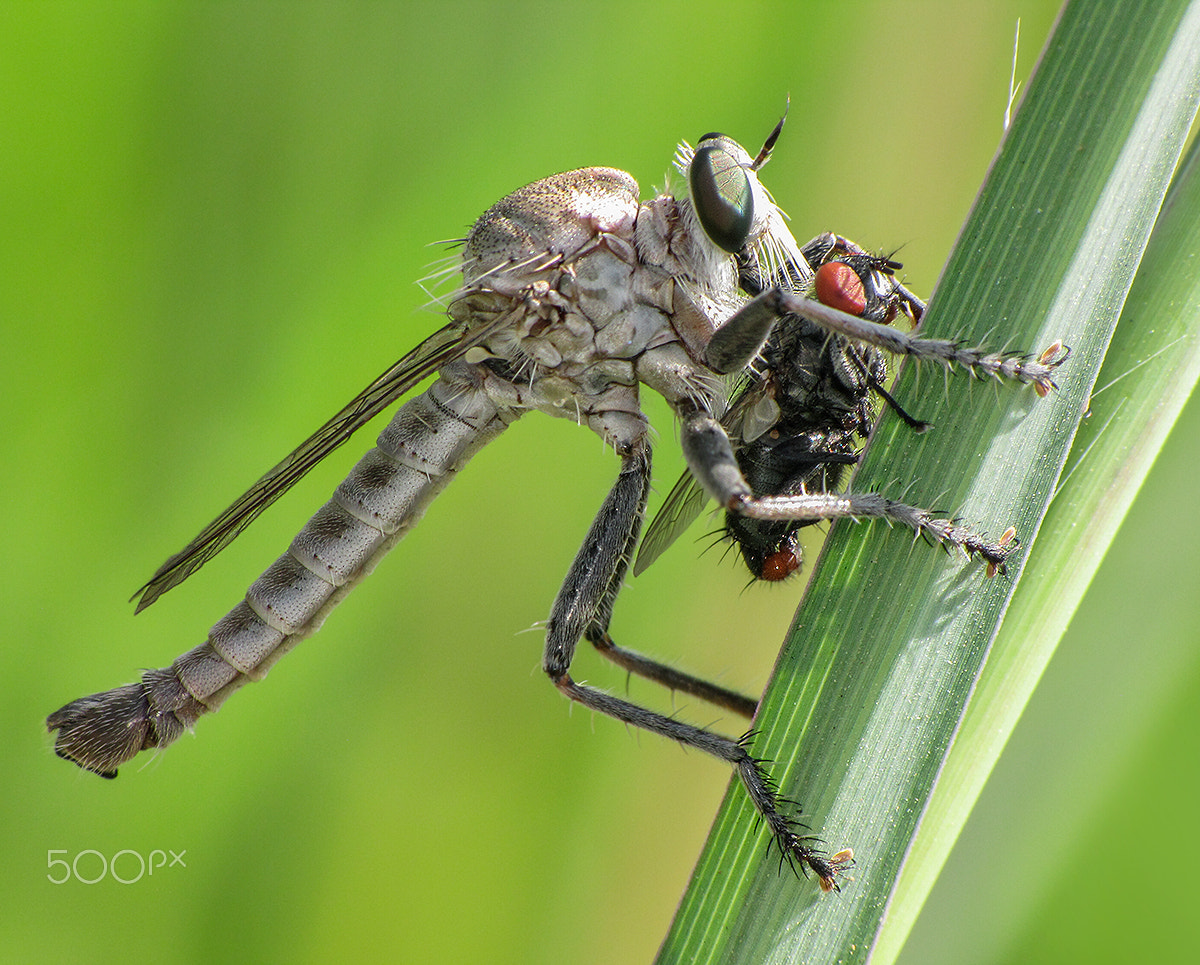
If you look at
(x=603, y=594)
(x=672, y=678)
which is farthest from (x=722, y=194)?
(x=672, y=678)

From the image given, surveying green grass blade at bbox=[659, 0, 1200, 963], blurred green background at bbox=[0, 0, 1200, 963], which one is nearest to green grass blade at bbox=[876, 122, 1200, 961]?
green grass blade at bbox=[659, 0, 1200, 963]

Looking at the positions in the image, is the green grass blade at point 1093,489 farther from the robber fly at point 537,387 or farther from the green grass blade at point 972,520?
the robber fly at point 537,387

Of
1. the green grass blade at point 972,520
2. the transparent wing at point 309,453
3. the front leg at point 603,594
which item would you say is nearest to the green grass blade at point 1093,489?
the green grass blade at point 972,520

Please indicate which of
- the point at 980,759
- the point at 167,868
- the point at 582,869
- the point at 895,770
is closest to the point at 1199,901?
the point at 980,759

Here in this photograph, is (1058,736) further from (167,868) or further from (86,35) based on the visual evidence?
(86,35)

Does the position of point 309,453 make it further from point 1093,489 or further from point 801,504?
point 1093,489

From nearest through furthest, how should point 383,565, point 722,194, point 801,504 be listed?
point 801,504 < point 722,194 < point 383,565

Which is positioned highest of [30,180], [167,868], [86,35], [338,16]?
[338,16]

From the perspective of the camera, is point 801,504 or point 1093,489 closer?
point 1093,489
